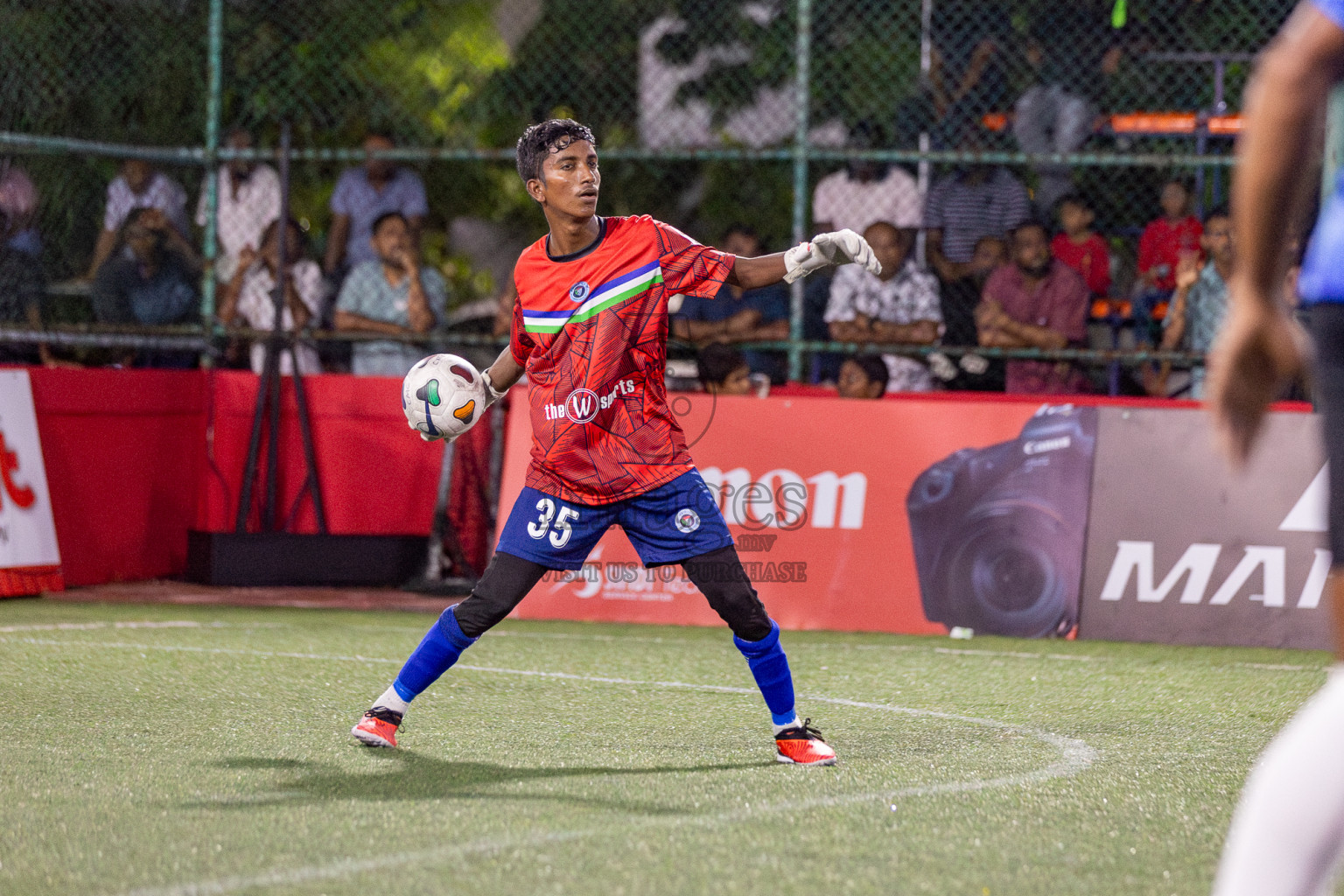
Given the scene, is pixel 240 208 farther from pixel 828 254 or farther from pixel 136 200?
pixel 828 254

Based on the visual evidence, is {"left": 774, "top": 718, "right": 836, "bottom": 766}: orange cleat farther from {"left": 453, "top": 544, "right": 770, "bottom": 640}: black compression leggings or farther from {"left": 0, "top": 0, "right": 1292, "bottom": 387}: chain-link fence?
{"left": 0, "top": 0, "right": 1292, "bottom": 387}: chain-link fence

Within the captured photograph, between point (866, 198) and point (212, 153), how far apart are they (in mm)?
4518

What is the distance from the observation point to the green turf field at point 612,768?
395cm

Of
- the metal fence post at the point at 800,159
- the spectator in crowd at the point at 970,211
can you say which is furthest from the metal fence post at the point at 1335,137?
the spectator in crowd at the point at 970,211

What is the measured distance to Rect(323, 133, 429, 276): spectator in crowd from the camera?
1186 cm

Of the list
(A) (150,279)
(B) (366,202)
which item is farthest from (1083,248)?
(A) (150,279)

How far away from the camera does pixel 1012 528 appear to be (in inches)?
357

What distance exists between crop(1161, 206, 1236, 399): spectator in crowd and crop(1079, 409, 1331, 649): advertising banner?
177 cm

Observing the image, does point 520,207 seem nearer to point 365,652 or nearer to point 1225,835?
point 365,652

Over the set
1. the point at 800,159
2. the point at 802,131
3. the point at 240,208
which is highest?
the point at 802,131

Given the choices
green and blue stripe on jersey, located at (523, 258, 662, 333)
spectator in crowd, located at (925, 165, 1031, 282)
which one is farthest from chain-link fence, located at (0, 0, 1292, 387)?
green and blue stripe on jersey, located at (523, 258, 662, 333)

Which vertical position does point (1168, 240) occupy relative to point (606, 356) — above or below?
above

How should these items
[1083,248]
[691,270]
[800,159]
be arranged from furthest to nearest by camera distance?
[1083,248] → [800,159] → [691,270]

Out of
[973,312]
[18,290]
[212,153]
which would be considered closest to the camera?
[18,290]
